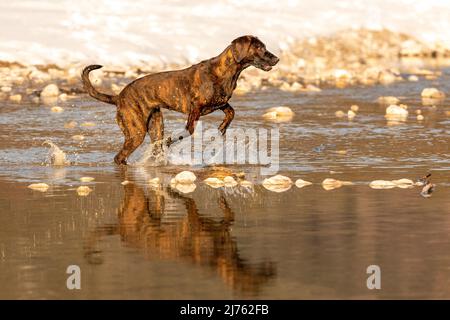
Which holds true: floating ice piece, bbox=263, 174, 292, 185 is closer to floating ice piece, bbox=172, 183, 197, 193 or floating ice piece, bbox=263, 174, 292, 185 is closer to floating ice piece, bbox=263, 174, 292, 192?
floating ice piece, bbox=263, 174, 292, 192

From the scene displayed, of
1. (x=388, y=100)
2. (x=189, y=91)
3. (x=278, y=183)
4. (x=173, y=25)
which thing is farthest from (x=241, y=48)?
(x=173, y=25)

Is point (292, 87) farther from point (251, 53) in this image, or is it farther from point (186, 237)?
point (186, 237)

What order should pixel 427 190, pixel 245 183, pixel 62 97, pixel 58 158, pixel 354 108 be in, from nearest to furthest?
1. pixel 427 190
2. pixel 245 183
3. pixel 58 158
4. pixel 354 108
5. pixel 62 97

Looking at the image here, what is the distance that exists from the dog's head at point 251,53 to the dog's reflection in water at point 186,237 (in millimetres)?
2780

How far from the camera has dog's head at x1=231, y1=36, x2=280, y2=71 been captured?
13867 mm

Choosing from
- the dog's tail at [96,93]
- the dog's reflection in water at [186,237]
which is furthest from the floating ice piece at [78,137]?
the dog's reflection in water at [186,237]

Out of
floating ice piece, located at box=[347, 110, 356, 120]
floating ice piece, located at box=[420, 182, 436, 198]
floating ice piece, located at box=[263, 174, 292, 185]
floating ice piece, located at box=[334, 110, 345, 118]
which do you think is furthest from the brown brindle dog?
floating ice piece, located at box=[334, 110, 345, 118]

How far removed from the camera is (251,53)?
45.6 ft

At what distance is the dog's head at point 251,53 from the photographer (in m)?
13.9

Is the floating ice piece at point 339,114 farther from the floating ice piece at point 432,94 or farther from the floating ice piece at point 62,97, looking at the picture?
the floating ice piece at point 62,97

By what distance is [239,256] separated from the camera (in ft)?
28.9

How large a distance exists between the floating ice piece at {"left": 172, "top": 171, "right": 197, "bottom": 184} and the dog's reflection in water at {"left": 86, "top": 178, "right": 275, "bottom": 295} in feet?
1.50

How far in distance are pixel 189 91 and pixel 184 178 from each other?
2.26 m

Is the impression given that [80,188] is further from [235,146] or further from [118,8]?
[118,8]
